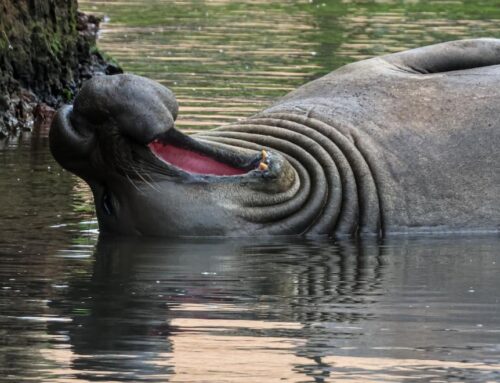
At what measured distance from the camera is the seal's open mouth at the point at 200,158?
29.9 ft

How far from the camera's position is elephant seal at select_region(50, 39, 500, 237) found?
891 centimetres

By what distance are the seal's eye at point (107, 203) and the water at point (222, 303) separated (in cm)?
16

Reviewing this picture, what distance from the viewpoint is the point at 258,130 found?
32.4 feet

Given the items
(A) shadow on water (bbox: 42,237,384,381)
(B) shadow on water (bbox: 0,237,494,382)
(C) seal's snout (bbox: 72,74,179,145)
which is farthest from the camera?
(C) seal's snout (bbox: 72,74,179,145)

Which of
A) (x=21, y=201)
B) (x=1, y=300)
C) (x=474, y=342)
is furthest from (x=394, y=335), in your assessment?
(x=21, y=201)

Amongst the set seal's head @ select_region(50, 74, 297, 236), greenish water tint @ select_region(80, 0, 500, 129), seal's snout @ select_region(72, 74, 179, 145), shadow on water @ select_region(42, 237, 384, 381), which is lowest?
greenish water tint @ select_region(80, 0, 500, 129)

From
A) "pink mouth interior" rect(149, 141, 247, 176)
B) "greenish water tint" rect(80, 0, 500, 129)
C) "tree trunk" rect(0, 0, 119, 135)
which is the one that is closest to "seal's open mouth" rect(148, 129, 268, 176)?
"pink mouth interior" rect(149, 141, 247, 176)

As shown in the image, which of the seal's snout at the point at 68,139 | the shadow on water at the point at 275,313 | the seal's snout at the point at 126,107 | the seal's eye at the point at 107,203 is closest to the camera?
the shadow on water at the point at 275,313

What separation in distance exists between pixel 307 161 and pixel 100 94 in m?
1.43

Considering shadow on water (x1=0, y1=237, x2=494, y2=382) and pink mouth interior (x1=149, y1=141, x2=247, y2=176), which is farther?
pink mouth interior (x1=149, y1=141, x2=247, y2=176)

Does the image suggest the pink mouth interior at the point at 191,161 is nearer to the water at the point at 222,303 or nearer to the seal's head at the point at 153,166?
the seal's head at the point at 153,166

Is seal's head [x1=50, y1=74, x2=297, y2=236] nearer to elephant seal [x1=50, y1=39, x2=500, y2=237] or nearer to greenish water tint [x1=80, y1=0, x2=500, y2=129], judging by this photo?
elephant seal [x1=50, y1=39, x2=500, y2=237]

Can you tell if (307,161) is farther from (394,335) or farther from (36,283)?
(394,335)

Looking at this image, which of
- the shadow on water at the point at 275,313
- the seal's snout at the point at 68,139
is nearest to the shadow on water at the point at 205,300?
the shadow on water at the point at 275,313
